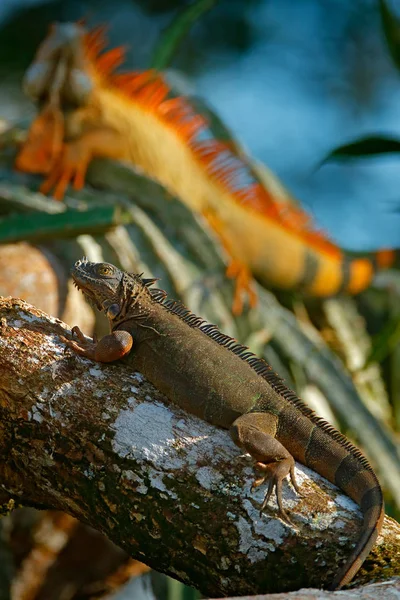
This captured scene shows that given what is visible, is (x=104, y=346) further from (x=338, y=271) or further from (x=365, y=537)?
(x=338, y=271)

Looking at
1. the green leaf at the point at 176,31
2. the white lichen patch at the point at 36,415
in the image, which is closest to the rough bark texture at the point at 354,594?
the white lichen patch at the point at 36,415

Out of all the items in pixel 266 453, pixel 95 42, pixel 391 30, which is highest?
pixel 391 30

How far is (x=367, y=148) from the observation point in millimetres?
4551

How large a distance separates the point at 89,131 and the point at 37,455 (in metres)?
3.51

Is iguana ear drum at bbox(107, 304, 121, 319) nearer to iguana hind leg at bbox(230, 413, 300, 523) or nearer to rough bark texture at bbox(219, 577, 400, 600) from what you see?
iguana hind leg at bbox(230, 413, 300, 523)

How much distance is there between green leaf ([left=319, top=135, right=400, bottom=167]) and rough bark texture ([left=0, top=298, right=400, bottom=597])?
7.20ft

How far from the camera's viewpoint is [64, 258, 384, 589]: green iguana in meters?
2.63

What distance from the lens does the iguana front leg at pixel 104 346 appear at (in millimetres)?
2854

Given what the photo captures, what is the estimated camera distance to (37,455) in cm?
264

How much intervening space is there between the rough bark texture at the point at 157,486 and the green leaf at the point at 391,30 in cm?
315

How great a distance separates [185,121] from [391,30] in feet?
5.44

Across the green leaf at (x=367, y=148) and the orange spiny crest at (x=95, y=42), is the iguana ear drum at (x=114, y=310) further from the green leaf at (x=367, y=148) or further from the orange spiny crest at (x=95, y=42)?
the orange spiny crest at (x=95, y=42)

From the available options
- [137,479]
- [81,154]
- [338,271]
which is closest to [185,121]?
[81,154]

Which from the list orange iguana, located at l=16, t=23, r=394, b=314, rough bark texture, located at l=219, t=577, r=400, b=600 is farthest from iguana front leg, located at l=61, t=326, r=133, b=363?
orange iguana, located at l=16, t=23, r=394, b=314
